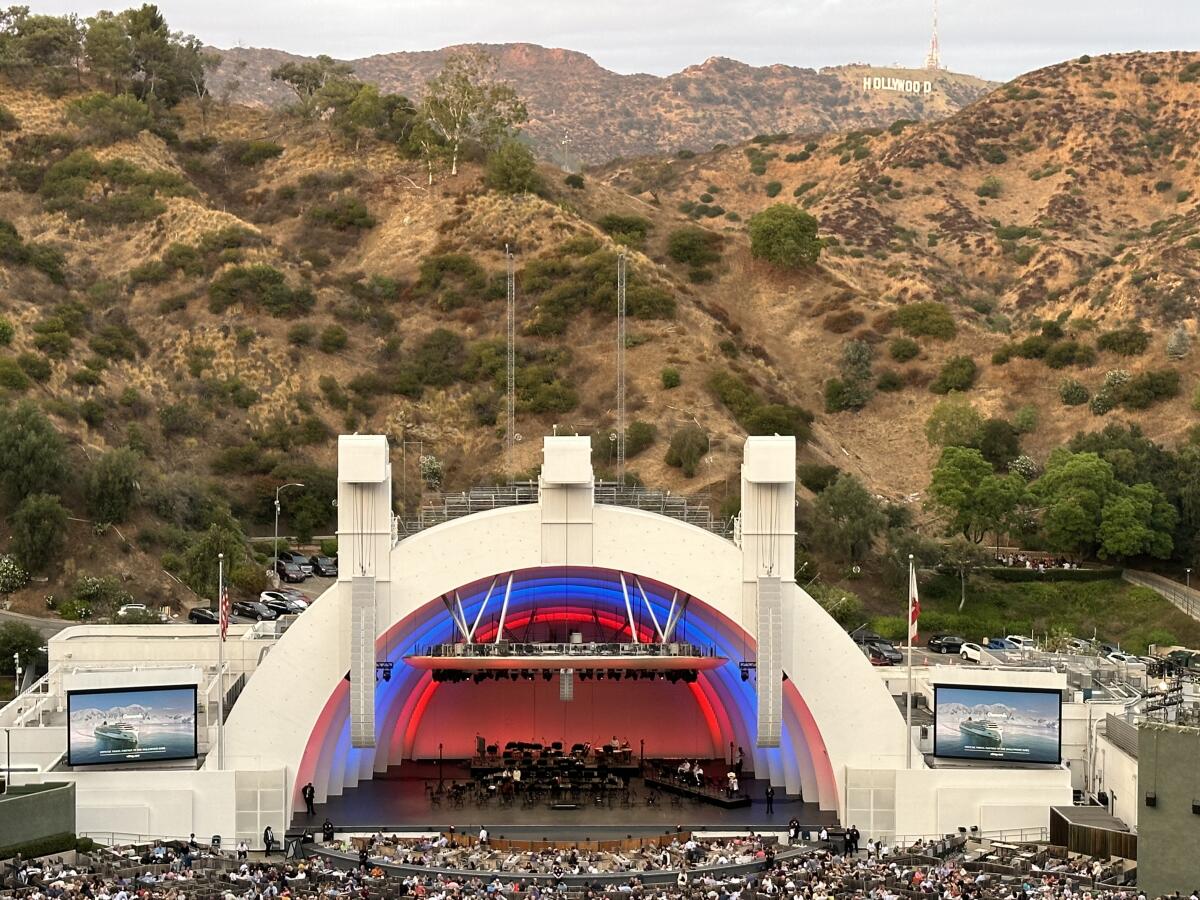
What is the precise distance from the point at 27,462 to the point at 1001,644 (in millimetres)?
40846

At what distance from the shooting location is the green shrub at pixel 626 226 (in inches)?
5192

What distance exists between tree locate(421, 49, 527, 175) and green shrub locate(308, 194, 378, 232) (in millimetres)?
6677

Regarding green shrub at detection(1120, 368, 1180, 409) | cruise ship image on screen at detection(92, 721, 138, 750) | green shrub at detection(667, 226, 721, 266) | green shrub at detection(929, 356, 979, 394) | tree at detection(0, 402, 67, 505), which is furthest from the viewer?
green shrub at detection(667, 226, 721, 266)

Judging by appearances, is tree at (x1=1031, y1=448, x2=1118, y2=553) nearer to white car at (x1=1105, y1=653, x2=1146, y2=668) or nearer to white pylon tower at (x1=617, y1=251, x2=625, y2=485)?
white pylon tower at (x1=617, y1=251, x2=625, y2=485)

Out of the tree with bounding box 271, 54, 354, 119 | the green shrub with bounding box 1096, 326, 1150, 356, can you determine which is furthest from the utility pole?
the tree with bounding box 271, 54, 354, 119

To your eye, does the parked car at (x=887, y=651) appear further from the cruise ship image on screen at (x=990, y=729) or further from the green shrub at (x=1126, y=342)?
the green shrub at (x=1126, y=342)

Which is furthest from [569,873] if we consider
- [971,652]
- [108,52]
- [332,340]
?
[108,52]

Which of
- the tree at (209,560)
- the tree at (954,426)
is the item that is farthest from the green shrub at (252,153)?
the tree at (209,560)

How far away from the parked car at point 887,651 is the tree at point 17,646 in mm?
29125

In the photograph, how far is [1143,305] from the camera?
125 m

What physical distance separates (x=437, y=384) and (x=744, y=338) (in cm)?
1928

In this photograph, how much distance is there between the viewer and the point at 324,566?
92938mm

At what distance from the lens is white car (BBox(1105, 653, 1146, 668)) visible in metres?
64.4

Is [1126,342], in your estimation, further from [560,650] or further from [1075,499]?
[560,650]
